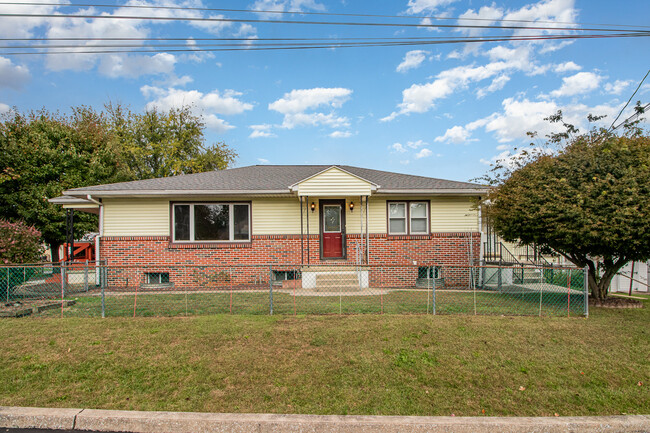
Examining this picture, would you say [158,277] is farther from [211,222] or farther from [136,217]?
[211,222]

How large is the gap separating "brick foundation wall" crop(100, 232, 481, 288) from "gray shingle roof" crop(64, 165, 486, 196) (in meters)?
1.63

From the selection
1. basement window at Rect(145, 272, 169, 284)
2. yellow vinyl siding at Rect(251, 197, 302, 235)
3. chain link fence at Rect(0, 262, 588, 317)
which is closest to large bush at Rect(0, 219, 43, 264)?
chain link fence at Rect(0, 262, 588, 317)

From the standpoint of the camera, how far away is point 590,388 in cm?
488

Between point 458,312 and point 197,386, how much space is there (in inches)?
214

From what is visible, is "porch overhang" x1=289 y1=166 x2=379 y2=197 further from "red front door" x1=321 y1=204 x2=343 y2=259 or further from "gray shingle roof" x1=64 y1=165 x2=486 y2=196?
"red front door" x1=321 y1=204 x2=343 y2=259

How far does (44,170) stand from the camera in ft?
67.3

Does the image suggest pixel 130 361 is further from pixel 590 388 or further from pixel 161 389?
pixel 590 388

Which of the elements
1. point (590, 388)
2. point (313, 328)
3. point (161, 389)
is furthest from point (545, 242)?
point (161, 389)

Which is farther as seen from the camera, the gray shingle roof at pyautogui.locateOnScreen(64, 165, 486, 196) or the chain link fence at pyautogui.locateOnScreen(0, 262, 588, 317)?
the gray shingle roof at pyautogui.locateOnScreen(64, 165, 486, 196)

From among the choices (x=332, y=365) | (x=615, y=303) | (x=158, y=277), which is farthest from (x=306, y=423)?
(x=158, y=277)

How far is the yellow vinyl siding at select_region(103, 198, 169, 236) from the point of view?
13.3 metres

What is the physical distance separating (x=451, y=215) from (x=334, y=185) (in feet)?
14.3

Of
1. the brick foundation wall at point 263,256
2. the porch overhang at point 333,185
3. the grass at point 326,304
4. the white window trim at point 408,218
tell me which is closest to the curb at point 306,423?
the grass at point 326,304

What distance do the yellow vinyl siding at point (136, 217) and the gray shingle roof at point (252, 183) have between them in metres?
0.57
